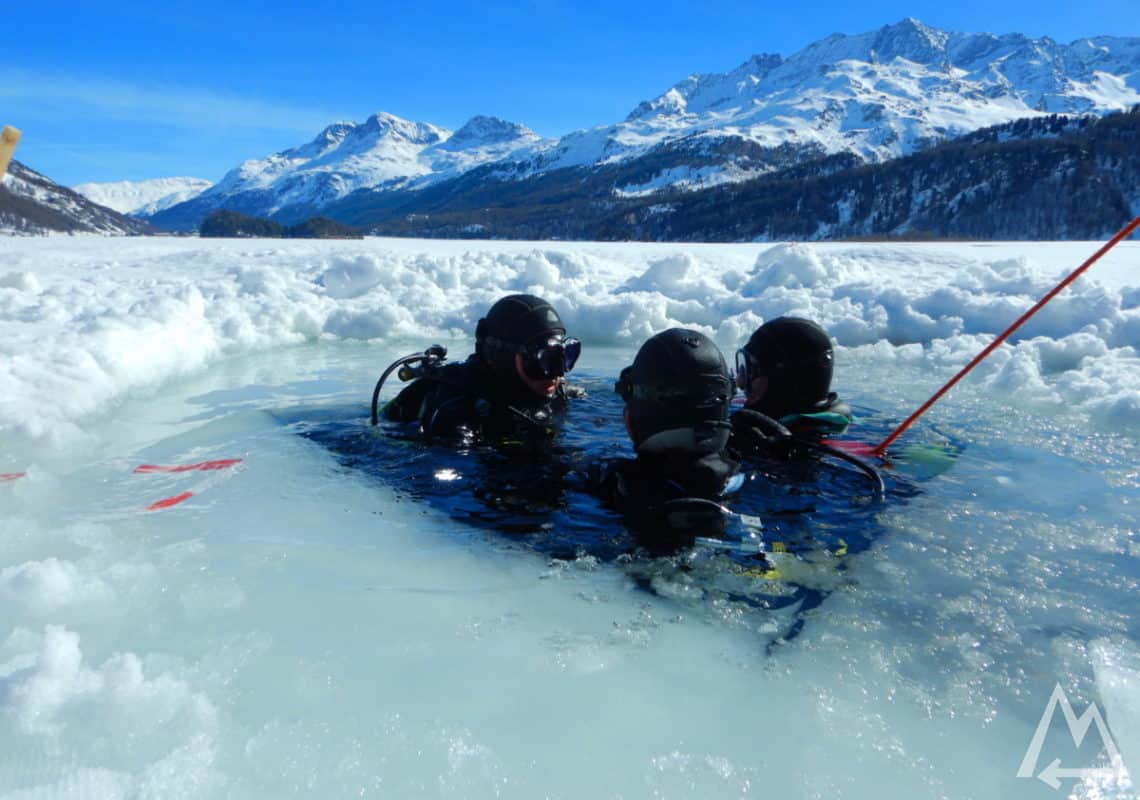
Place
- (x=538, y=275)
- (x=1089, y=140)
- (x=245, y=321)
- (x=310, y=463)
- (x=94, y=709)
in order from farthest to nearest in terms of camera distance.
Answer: (x=1089, y=140)
(x=538, y=275)
(x=245, y=321)
(x=310, y=463)
(x=94, y=709)

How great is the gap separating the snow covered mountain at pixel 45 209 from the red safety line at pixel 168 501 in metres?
166

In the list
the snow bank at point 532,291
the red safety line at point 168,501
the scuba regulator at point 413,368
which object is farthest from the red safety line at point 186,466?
the scuba regulator at point 413,368

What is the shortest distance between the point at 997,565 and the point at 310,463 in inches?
132

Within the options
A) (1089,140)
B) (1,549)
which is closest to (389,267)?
(1,549)

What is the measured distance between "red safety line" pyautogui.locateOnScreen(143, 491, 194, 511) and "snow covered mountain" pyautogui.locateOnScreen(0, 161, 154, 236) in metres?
166

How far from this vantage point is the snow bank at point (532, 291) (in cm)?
541

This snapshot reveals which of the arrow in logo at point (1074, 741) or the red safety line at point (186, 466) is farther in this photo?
the red safety line at point (186, 466)

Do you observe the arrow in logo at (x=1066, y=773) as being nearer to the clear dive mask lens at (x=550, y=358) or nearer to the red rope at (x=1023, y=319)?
the red rope at (x=1023, y=319)

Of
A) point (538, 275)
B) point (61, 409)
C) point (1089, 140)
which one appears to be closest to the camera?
point (61, 409)

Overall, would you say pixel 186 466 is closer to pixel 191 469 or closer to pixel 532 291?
pixel 191 469

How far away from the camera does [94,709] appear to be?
1.78m

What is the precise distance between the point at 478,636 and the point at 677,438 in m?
1.09

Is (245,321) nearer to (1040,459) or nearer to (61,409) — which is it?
(61,409)

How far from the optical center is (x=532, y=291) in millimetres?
9867
